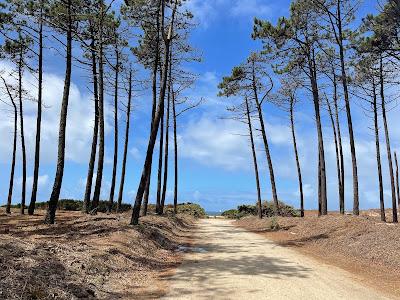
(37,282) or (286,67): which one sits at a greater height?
(286,67)

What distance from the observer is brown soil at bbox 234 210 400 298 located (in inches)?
437

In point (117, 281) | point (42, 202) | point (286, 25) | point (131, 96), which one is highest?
point (286, 25)

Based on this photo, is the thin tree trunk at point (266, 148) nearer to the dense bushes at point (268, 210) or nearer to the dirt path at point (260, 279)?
the dense bushes at point (268, 210)

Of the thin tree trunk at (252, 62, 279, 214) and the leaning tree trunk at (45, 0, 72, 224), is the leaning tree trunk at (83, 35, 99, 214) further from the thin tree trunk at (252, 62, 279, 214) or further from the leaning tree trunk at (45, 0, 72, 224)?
the thin tree trunk at (252, 62, 279, 214)

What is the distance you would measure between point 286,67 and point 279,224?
10455mm

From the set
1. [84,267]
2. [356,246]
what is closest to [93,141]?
[356,246]

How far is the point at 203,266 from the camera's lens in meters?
11.8

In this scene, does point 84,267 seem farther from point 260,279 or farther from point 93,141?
point 93,141

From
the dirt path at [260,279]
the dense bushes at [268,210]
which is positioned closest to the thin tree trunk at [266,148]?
the dense bushes at [268,210]

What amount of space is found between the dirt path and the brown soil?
2.36 feet

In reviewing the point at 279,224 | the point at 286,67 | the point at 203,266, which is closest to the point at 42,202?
the point at 279,224

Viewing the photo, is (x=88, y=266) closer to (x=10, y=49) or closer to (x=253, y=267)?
(x=253, y=267)

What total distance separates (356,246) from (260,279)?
7126 mm

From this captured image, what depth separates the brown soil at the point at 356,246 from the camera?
36.4 ft
